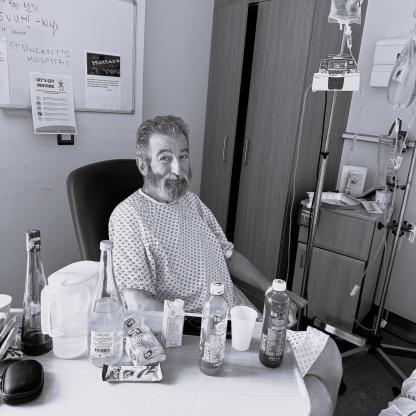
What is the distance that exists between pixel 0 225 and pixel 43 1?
1014mm

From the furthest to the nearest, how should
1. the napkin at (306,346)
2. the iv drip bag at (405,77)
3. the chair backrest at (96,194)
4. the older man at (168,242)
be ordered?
the iv drip bag at (405,77)
the chair backrest at (96,194)
the older man at (168,242)
the napkin at (306,346)

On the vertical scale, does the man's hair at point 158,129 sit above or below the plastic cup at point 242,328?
above

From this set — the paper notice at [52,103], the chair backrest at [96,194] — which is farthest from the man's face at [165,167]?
the paper notice at [52,103]

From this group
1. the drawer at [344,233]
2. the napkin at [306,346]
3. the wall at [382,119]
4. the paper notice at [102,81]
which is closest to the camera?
the napkin at [306,346]

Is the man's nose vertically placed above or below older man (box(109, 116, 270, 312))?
above

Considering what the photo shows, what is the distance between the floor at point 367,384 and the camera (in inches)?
70.4

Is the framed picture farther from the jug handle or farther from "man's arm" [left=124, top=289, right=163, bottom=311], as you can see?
the jug handle

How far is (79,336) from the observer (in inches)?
33.7

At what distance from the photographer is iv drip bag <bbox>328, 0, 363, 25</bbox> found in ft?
5.41

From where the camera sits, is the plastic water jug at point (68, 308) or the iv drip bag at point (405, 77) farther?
the iv drip bag at point (405, 77)

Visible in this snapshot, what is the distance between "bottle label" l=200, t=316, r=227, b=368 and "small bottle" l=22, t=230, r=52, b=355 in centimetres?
35

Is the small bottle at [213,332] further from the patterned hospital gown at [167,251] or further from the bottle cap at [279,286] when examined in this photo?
the patterned hospital gown at [167,251]

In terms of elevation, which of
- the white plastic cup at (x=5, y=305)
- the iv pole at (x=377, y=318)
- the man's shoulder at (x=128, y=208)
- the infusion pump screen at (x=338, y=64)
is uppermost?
the infusion pump screen at (x=338, y=64)

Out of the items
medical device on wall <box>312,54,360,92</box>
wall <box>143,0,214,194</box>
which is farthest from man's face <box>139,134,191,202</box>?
wall <box>143,0,214,194</box>
